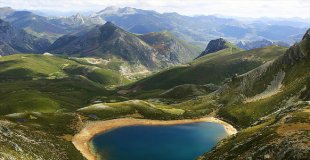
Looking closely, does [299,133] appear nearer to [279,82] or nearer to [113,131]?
[113,131]

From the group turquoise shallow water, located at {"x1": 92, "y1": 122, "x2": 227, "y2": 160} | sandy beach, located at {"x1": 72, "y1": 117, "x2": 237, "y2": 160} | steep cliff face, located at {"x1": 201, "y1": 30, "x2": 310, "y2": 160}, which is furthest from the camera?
sandy beach, located at {"x1": 72, "y1": 117, "x2": 237, "y2": 160}

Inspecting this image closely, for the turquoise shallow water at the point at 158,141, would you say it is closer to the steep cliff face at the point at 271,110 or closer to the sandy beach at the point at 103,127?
the sandy beach at the point at 103,127

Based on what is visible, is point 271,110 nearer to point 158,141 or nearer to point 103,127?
point 158,141

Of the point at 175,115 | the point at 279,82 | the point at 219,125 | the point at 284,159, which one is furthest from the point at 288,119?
the point at 279,82

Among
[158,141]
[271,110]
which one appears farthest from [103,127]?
[271,110]

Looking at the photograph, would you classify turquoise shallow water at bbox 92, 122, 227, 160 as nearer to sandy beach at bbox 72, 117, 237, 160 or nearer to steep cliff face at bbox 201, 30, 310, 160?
sandy beach at bbox 72, 117, 237, 160

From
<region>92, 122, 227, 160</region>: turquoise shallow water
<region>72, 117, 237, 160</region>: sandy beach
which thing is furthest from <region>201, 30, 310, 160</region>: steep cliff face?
<region>92, 122, 227, 160</region>: turquoise shallow water

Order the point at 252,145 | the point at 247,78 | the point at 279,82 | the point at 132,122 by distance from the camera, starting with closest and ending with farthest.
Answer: the point at 252,145, the point at 132,122, the point at 279,82, the point at 247,78
